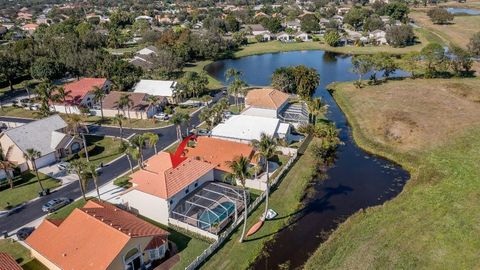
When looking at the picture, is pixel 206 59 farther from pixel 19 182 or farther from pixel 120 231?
pixel 120 231

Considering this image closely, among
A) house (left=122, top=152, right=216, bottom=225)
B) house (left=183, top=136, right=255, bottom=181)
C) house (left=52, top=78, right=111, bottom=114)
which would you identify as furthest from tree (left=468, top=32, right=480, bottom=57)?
house (left=52, top=78, right=111, bottom=114)

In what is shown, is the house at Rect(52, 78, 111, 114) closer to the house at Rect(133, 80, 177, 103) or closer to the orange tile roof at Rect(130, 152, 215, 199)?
the house at Rect(133, 80, 177, 103)

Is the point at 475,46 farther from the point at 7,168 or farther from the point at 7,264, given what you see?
the point at 7,264

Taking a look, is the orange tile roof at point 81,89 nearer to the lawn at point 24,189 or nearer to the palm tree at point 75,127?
the palm tree at point 75,127

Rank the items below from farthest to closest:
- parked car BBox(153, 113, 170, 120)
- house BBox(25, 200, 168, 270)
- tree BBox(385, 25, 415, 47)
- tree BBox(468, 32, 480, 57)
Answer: tree BBox(385, 25, 415, 47), tree BBox(468, 32, 480, 57), parked car BBox(153, 113, 170, 120), house BBox(25, 200, 168, 270)

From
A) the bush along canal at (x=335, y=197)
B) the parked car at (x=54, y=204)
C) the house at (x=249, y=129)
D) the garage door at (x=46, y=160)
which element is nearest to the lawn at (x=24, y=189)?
the garage door at (x=46, y=160)

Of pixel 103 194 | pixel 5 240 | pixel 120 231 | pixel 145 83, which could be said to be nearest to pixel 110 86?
pixel 145 83

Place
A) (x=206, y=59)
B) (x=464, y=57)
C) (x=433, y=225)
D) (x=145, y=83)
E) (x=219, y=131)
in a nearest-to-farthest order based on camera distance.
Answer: (x=433, y=225) → (x=219, y=131) → (x=145, y=83) → (x=464, y=57) → (x=206, y=59)

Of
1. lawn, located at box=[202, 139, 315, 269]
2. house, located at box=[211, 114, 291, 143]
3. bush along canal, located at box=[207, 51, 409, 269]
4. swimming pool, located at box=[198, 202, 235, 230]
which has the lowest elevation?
bush along canal, located at box=[207, 51, 409, 269]
